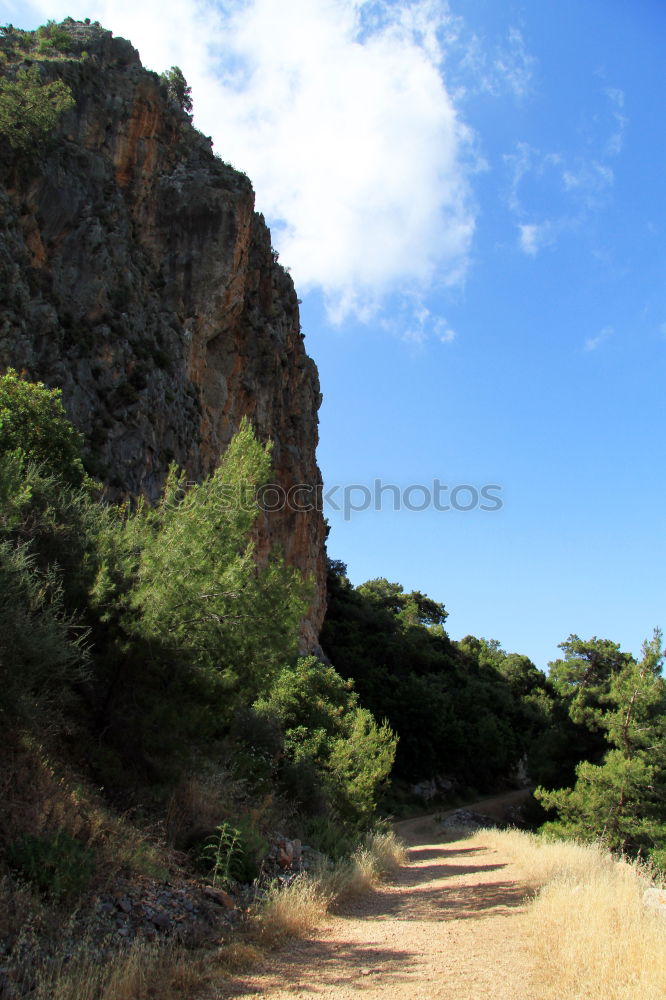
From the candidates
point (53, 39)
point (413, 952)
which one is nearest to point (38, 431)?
point (413, 952)

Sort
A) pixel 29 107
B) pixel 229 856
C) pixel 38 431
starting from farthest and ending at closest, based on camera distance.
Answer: pixel 29 107 → pixel 38 431 → pixel 229 856

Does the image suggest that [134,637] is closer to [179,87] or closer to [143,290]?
[143,290]

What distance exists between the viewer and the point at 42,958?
4.58 meters

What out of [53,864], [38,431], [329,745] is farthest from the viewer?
Result: [329,745]

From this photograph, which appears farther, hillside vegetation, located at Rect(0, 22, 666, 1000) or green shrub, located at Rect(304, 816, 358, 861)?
green shrub, located at Rect(304, 816, 358, 861)

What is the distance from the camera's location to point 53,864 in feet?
17.8

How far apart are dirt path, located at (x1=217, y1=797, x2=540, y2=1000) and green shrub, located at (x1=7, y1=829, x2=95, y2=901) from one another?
159 cm

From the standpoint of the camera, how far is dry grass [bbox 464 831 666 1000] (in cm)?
474

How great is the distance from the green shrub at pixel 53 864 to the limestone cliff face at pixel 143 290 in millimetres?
16407

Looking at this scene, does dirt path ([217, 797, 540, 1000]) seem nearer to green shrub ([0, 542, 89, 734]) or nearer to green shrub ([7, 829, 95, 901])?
green shrub ([7, 829, 95, 901])

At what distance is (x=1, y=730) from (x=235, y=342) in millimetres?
30190

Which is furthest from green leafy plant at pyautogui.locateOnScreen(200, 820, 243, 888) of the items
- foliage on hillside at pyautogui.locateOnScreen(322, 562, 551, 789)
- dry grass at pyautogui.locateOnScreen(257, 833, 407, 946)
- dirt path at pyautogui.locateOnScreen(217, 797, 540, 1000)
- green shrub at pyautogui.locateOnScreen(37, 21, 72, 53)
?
A: green shrub at pyautogui.locateOnScreen(37, 21, 72, 53)

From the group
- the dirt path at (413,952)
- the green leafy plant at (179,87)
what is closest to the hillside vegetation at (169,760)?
the dirt path at (413,952)

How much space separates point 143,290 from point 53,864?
27.2 meters
